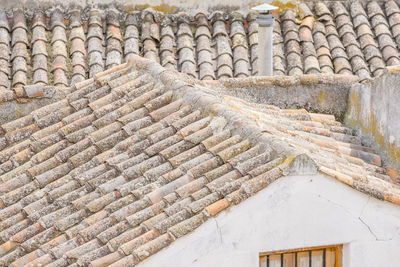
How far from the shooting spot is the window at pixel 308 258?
21.0 feet

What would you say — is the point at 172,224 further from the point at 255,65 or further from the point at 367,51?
the point at 367,51

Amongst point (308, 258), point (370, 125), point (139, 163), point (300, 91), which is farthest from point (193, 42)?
point (308, 258)

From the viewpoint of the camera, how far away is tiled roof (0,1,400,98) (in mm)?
11789

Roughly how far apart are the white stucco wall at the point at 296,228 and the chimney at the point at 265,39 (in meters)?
4.96

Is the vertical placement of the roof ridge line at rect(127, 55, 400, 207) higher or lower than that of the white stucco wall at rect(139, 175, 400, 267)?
higher

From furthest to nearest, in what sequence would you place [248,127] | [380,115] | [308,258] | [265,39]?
[265,39]
[380,115]
[248,127]
[308,258]

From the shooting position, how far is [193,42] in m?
12.6

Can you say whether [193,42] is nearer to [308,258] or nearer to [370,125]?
[370,125]

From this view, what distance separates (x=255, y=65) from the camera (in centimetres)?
1223

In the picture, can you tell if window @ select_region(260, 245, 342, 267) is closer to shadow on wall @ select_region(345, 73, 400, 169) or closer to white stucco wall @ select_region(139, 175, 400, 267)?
white stucco wall @ select_region(139, 175, 400, 267)

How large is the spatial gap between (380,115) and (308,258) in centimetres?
211

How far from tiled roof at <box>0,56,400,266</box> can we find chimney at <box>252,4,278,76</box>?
269cm

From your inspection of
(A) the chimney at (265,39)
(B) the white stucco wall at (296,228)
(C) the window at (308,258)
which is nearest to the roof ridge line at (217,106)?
(B) the white stucco wall at (296,228)

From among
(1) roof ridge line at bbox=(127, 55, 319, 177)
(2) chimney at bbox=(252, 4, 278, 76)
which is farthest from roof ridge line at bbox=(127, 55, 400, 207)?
(2) chimney at bbox=(252, 4, 278, 76)
